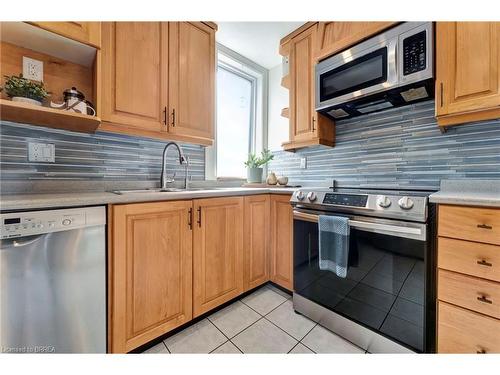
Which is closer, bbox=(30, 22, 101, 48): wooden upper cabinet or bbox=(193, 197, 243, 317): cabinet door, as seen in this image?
bbox=(30, 22, 101, 48): wooden upper cabinet

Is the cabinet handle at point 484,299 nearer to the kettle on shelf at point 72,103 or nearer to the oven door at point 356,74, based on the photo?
the oven door at point 356,74

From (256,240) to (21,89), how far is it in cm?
169

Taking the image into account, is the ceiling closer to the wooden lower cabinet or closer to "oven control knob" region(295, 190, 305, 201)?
"oven control knob" region(295, 190, 305, 201)

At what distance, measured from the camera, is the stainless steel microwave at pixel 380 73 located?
1231mm

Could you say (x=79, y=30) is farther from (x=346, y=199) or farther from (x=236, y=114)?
(x=346, y=199)

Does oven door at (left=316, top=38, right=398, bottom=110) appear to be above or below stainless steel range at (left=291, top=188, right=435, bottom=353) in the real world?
above

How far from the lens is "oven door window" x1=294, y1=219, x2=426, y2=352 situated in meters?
1.02

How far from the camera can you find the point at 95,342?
986 mm

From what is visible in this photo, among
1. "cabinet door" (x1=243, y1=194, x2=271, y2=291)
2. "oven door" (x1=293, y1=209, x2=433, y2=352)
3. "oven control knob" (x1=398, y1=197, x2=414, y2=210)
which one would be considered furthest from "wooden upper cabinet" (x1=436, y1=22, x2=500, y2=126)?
"cabinet door" (x1=243, y1=194, x2=271, y2=291)

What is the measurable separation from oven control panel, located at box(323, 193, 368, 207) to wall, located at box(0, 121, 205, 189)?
1288 mm

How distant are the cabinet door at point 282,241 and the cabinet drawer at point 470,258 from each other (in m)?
0.92

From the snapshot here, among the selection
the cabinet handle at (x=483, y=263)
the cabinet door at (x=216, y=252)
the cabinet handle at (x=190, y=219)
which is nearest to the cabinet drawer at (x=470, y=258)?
the cabinet handle at (x=483, y=263)

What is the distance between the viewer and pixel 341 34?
161 cm
